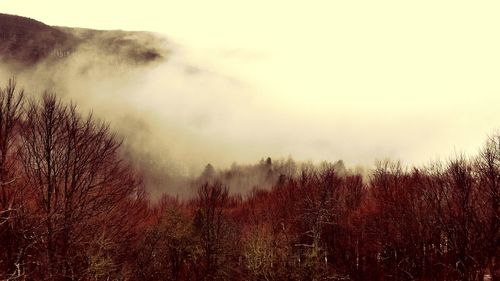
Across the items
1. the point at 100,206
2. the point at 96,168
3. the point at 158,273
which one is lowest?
the point at 158,273

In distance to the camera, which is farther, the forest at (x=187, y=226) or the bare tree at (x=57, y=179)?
the bare tree at (x=57, y=179)

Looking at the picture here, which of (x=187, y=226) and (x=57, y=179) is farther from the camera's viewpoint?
(x=187, y=226)

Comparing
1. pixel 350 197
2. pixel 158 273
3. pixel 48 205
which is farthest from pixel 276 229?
pixel 48 205

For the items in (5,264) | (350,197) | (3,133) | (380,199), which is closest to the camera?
(5,264)

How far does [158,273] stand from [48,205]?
2068 cm

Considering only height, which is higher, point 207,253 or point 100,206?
point 100,206

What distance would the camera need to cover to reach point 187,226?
44.2m

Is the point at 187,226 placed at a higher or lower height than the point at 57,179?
lower

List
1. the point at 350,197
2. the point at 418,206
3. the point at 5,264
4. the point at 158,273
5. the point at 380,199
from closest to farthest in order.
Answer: the point at 5,264
the point at 418,206
the point at 158,273
the point at 380,199
the point at 350,197

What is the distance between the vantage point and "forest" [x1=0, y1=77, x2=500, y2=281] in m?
24.2

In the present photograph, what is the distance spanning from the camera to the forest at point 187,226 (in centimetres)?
2417

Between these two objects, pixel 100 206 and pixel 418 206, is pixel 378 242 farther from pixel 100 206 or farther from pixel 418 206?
pixel 100 206

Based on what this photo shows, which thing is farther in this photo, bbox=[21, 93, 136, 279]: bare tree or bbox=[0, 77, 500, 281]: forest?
bbox=[21, 93, 136, 279]: bare tree

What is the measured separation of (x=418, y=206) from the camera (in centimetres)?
3850
